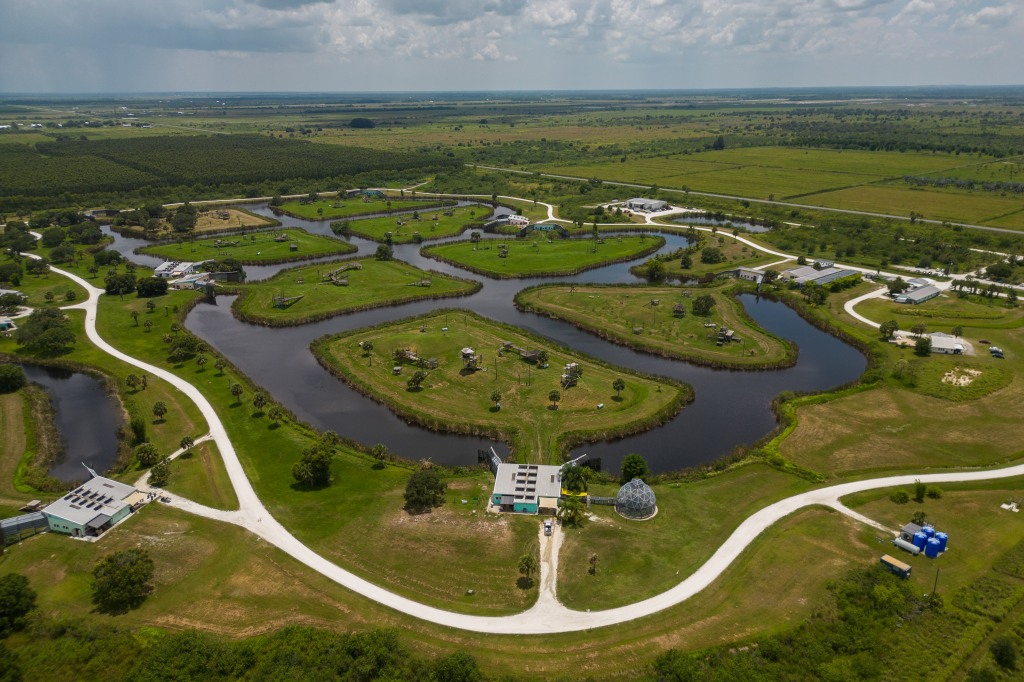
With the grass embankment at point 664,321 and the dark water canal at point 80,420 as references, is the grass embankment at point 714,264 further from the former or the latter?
the dark water canal at point 80,420

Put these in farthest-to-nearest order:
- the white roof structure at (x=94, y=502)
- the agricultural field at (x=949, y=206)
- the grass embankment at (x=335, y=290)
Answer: the agricultural field at (x=949, y=206) → the grass embankment at (x=335, y=290) → the white roof structure at (x=94, y=502)

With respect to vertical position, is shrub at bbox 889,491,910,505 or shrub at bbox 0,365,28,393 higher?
shrub at bbox 0,365,28,393

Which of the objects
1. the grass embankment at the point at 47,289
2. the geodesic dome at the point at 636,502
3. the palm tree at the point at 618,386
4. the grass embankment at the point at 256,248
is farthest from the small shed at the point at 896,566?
the grass embankment at the point at 47,289

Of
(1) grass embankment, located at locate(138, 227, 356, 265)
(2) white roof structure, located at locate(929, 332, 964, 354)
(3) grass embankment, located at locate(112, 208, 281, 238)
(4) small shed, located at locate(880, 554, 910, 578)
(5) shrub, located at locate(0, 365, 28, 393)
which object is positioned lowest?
(4) small shed, located at locate(880, 554, 910, 578)

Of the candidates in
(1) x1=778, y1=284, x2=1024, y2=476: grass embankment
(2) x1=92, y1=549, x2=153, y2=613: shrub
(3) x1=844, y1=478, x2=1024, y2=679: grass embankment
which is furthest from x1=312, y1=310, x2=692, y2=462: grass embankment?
(2) x1=92, y1=549, x2=153, y2=613: shrub

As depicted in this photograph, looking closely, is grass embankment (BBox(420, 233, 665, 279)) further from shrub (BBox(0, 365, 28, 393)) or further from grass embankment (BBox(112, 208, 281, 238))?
shrub (BBox(0, 365, 28, 393))

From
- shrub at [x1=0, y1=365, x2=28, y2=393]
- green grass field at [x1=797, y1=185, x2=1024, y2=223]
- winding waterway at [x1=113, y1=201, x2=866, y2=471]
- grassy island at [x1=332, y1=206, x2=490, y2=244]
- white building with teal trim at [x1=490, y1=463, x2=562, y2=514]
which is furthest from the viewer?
green grass field at [x1=797, y1=185, x2=1024, y2=223]

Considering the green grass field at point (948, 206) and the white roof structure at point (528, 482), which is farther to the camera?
the green grass field at point (948, 206)
